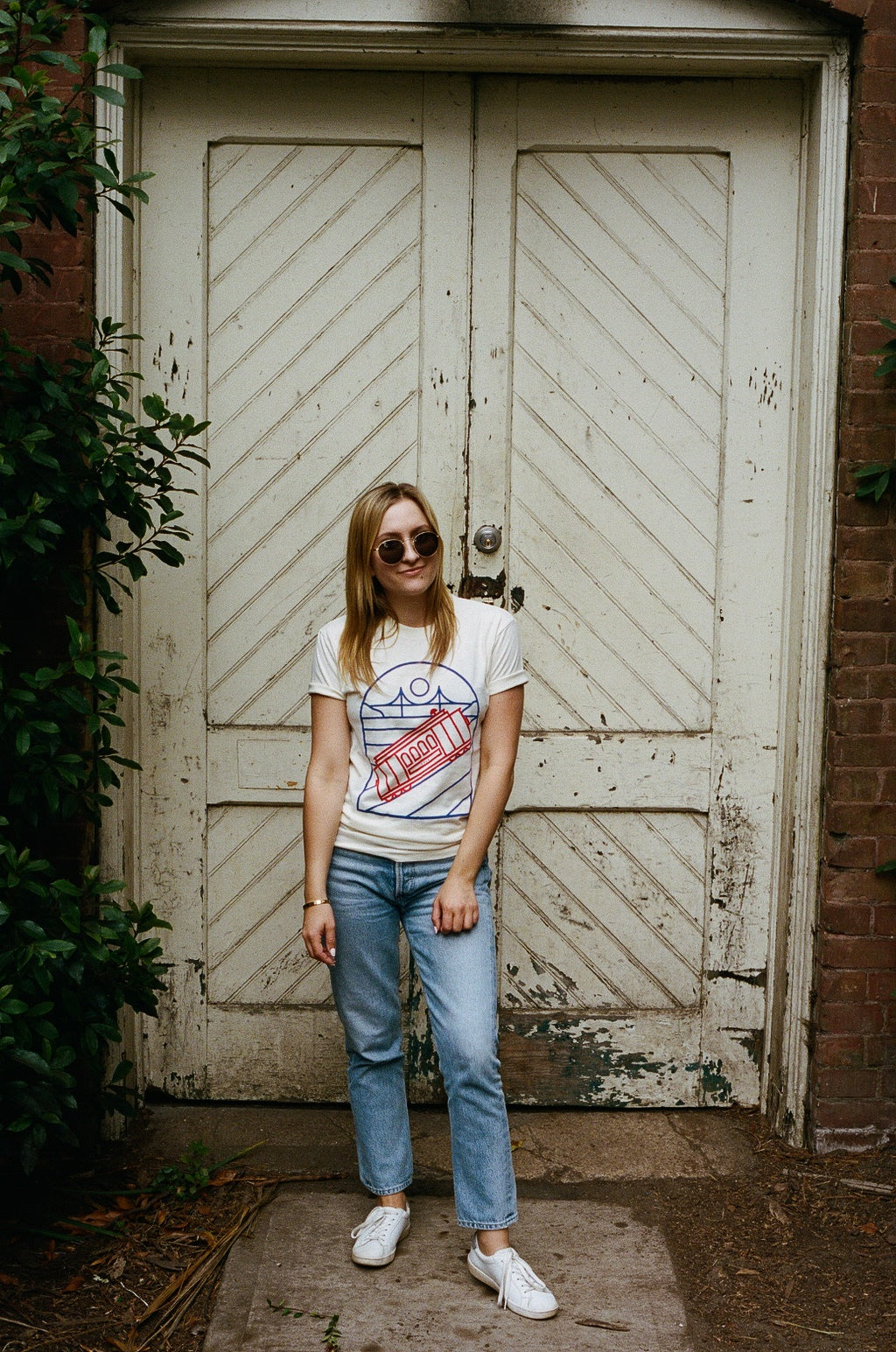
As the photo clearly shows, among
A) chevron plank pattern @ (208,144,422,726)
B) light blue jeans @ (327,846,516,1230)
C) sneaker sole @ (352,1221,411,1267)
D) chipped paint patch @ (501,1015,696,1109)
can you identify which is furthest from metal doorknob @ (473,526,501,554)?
sneaker sole @ (352,1221,411,1267)

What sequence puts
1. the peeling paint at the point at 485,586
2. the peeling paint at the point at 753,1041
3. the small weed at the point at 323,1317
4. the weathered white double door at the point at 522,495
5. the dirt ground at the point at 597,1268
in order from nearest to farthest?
the small weed at the point at 323,1317 → the dirt ground at the point at 597,1268 → the weathered white double door at the point at 522,495 → the peeling paint at the point at 485,586 → the peeling paint at the point at 753,1041

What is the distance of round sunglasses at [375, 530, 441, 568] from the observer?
2.87 m

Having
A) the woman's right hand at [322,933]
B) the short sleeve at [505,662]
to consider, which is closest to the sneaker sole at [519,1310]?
the woman's right hand at [322,933]

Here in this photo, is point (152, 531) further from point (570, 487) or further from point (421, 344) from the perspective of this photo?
point (570, 487)

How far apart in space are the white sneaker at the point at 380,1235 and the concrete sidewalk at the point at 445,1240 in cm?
4

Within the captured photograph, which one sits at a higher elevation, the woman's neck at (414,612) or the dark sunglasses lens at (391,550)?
the dark sunglasses lens at (391,550)

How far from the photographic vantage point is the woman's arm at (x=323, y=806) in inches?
116

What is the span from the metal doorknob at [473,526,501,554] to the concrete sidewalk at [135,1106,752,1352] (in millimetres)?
1827

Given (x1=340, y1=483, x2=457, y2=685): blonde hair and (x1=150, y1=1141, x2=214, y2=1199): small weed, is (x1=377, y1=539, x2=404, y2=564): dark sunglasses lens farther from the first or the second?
(x1=150, y1=1141, x2=214, y2=1199): small weed

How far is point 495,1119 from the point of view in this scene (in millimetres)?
2854

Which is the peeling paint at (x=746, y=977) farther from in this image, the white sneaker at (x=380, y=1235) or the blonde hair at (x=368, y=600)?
the blonde hair at (x=368, y=600)

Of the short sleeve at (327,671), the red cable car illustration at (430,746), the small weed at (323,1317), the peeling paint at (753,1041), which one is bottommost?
the small weed at (323,1317)

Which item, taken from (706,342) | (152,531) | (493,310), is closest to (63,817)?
(152,531)

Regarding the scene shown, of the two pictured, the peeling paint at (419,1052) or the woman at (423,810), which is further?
the peeling paint at (419,1052)
